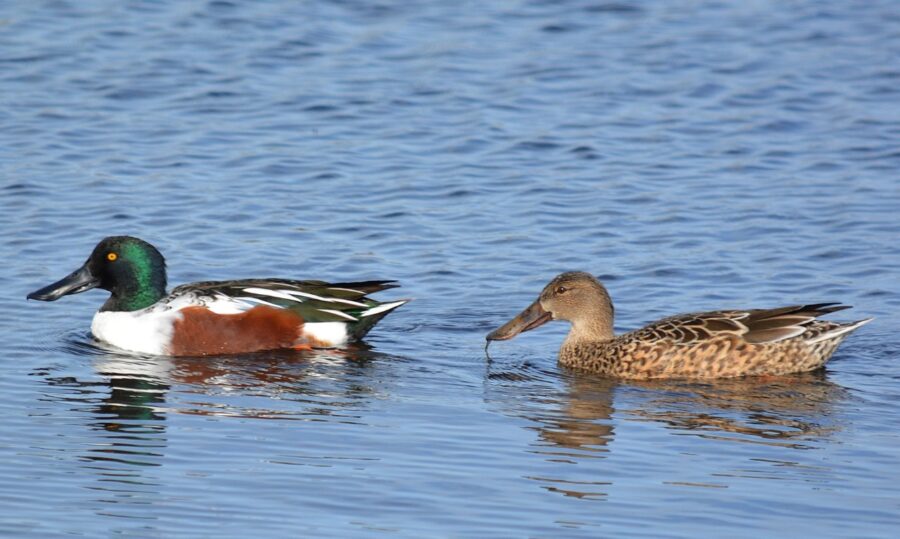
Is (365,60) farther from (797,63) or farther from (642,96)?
(797,63)

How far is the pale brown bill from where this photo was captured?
31.6ft

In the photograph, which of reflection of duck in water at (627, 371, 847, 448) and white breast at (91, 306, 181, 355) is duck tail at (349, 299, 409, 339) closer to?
white breast at (91, 306, 181, 355)

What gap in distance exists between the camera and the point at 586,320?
988 cm

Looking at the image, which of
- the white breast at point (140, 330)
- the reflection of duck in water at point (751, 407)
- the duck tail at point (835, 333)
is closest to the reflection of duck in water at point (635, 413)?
the reflection of duck in water at point (751, 407)

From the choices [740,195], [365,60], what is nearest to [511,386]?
[740,195]

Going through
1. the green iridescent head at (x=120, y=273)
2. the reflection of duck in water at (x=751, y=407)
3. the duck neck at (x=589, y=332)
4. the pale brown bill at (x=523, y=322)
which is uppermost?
the green iridescent head at (x=120, y=273)

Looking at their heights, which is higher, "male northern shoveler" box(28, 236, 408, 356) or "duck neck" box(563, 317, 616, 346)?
"male northern shoveler" box(28, 236, 408, 356)

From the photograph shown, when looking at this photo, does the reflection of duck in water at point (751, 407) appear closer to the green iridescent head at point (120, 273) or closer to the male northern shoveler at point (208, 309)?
the male northern shoveler at point (208, 309)

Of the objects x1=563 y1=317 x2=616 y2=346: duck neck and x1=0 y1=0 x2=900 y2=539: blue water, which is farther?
x1=563 y1=317 x2=616 y2=346: duck neck

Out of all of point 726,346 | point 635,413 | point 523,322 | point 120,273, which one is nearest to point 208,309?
point 120,273

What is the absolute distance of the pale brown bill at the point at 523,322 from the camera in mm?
9617

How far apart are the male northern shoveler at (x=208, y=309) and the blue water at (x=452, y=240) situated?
0.23 meters

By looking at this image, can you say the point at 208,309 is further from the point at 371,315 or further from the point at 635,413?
the point at 635,413

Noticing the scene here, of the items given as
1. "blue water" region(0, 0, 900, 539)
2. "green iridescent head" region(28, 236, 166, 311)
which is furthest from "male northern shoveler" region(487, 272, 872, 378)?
"green iridescent head" region(28, 236, 166, 311)
